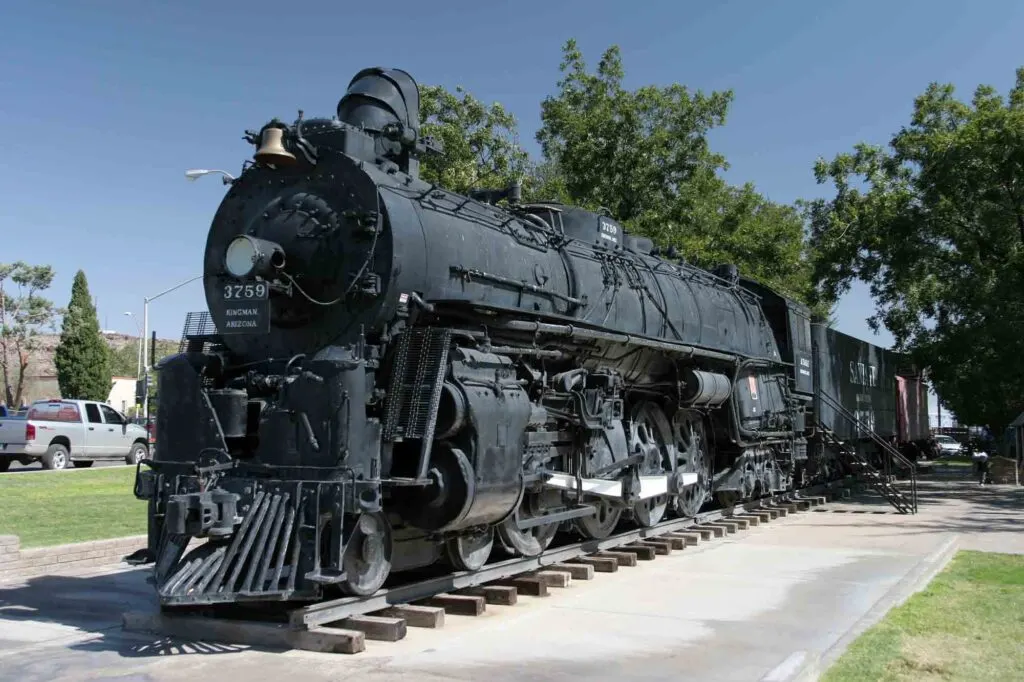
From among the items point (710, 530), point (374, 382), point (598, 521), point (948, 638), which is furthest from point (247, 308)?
point (710, 530)

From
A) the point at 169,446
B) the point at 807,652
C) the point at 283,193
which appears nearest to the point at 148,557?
the point at 169,446

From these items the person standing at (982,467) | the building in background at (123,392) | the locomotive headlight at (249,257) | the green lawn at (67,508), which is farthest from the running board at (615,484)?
the building in background at (123,392)

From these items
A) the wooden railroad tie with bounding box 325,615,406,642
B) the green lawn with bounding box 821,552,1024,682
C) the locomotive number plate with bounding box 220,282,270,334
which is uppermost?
the locomotive number plate with bounding box 220,282,270,334

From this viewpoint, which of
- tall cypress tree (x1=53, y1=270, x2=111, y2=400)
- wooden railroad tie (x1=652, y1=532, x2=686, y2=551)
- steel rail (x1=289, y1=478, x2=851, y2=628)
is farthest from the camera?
tall cypress tree (x1=53, y1=270, x2=111, y2=400)

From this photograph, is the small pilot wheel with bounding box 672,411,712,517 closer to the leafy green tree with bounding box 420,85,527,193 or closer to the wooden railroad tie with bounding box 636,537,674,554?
the wooden railroad tie with bounding box 636,537,674,554

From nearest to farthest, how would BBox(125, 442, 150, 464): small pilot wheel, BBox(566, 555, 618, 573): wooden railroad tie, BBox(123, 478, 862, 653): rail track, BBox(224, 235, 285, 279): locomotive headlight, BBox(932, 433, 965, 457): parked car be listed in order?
BBox(123, 478, 862, 653): rail track, BBox(224, 235, 285, 279): locomotive headlight, BBox(566, 555, 618, 573): wooden railroad tie, BBox(125, 442, 150, 464): small pilot wheel, BBox(932, 433, 965, 457): parked car

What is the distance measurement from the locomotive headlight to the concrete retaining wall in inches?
169

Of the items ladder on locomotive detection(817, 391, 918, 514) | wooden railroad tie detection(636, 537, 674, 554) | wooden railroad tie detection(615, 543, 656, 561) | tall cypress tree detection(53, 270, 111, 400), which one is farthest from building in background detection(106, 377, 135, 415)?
wooden railroad tie detection(615, 543, 656, 561)

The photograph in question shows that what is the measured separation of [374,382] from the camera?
7.34 metres

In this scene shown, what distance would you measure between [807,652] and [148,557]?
514cm

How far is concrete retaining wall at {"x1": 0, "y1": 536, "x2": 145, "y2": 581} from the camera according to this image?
9.20 metres

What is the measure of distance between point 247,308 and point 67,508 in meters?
8.44

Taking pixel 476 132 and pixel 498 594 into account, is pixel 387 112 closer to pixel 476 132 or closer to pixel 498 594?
pixel 498 594

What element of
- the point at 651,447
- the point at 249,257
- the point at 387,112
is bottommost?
the point at 651,447
